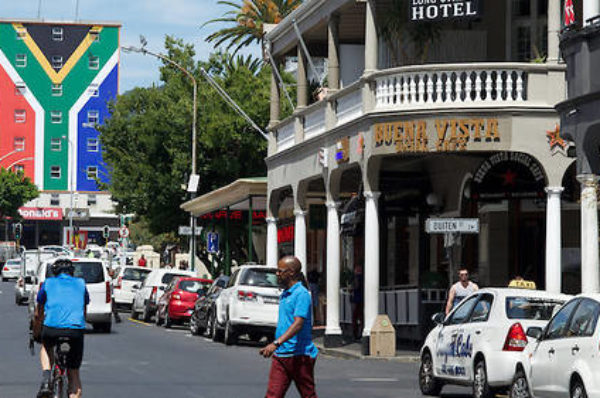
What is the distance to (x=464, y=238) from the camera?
108ft

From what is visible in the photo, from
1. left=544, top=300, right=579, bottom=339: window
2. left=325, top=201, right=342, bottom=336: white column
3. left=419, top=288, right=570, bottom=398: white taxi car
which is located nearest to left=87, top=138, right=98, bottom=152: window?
left=325, top=201, right=342, bottom=336: white column

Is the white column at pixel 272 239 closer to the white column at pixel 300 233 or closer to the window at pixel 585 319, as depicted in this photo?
the white column at pixel 300 233

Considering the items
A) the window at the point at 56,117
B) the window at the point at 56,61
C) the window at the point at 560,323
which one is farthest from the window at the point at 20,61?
the window at the point at 560,323

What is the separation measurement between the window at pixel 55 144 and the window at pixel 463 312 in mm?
113911

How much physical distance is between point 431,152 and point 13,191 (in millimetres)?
95260

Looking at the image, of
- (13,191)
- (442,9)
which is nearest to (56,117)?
(13,191)

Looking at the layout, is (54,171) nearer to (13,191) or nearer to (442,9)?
(13,191)

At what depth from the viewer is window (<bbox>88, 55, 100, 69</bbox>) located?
13150cm

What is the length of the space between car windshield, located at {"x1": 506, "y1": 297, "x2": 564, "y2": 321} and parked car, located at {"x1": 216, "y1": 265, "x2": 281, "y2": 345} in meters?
13.3

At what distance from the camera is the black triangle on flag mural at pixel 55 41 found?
433 ft

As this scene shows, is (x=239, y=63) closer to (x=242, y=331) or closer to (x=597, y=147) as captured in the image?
(x=242, y=331)

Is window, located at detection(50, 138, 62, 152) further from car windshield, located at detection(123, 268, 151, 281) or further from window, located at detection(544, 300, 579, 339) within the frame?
window, located at detection(544, 300, 579, 339)

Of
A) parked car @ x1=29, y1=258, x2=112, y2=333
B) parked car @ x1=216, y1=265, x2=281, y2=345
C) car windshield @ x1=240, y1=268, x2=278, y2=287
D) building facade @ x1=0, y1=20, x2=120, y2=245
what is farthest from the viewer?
building facade @ x1=0, y1=20, x2=120, y2=245

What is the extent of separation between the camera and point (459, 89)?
93.2 ft
